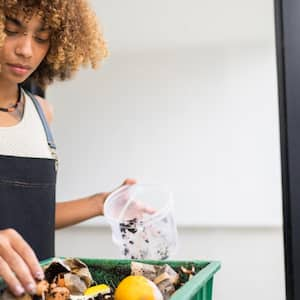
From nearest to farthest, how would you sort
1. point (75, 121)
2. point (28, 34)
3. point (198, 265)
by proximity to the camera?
1. point (198, 265)
2. point (28, 34)
3. point (75, 121)

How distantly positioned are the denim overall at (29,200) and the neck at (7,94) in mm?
163

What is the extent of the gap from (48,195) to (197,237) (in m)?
0.64

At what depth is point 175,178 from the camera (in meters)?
1.62

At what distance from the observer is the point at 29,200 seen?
3.42 ft

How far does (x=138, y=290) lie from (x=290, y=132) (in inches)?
27.3

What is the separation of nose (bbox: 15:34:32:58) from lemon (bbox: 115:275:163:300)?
0.55m

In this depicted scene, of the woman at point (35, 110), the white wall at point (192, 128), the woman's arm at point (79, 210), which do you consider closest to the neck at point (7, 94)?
the woman at point (35, 110)

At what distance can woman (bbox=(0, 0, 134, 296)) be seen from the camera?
3.25 ft

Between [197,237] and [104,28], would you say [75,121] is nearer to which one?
[104,28]

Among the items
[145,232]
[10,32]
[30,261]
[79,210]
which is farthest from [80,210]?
[30,261]

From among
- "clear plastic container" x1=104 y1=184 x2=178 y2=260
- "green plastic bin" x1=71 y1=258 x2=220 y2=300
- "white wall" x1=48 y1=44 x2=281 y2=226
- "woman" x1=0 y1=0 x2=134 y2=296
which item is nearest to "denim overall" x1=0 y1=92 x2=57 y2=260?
"woman" x1=0 y1=0 x2=134 y2=296

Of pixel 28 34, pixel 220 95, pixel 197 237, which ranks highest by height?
pixel 28 34

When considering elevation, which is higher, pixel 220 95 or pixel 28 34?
pixel 28 34

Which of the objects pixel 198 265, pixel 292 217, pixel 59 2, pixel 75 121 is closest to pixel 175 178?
pixel 75 121
